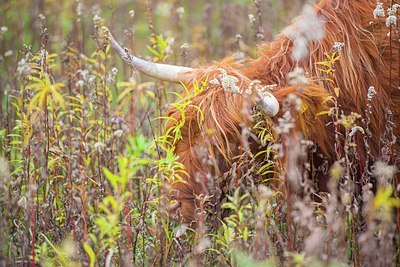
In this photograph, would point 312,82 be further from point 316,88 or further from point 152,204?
point 152,204

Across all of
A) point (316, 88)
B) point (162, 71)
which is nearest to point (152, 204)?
point (162, 71)

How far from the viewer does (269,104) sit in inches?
140

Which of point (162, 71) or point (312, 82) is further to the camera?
point (162, 71)

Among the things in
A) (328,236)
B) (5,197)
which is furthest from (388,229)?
(5,197)

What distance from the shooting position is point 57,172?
4.32 m

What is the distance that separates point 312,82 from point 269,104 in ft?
1.46

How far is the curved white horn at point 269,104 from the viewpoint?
3.54 meters

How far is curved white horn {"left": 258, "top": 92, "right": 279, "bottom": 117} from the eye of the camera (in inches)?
140

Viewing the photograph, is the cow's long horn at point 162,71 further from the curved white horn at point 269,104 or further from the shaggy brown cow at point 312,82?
the curved white horn at point 269,104

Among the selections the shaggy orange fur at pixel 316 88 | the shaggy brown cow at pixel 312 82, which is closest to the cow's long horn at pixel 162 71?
the shaggy brown cow at pixel 312 82

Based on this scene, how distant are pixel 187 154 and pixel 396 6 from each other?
1405 mm

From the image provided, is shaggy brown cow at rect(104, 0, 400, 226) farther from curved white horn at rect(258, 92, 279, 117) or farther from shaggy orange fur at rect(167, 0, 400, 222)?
curved white horn at rect(258, 92, 279, 117)

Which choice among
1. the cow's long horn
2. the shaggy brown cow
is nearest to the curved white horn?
the shaggy brown cow

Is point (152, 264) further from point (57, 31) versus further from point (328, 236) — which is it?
point (57, 31)
